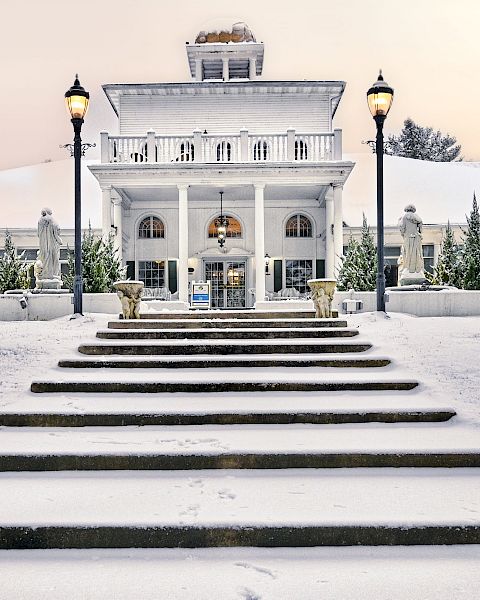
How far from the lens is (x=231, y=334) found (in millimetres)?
8172

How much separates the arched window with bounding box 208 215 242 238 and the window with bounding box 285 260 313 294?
2350 mm

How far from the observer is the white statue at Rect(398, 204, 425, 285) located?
1376 centimetres

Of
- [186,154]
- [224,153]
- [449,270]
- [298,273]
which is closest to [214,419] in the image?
[449,270]

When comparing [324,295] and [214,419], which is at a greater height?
[324,295]

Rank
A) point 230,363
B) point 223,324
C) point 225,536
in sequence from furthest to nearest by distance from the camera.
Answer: point 223,324
point 230,363
point 225,536

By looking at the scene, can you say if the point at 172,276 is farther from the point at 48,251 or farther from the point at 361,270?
the point at 361,270

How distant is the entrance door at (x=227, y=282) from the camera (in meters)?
22.8

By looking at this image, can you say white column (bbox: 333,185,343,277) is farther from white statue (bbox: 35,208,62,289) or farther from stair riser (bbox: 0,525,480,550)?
stair riser (bbox: 0,525,480,550)

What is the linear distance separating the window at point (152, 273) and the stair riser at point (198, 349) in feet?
50.7

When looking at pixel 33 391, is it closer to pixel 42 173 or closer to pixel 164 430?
pixel 164 430

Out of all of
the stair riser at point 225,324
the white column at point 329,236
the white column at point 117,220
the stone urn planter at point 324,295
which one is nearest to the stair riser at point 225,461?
the stair riser at point 225,324

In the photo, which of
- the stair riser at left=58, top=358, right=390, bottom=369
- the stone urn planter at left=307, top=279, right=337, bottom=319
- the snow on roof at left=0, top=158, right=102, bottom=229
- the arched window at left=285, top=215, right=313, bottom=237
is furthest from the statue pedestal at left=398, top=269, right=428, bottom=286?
the snow on roof at left=0, top=158, right=102, bottom=229

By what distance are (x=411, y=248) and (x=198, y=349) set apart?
8.22m

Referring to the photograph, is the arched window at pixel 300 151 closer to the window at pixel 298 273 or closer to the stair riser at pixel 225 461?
the window at pixel 298 273
